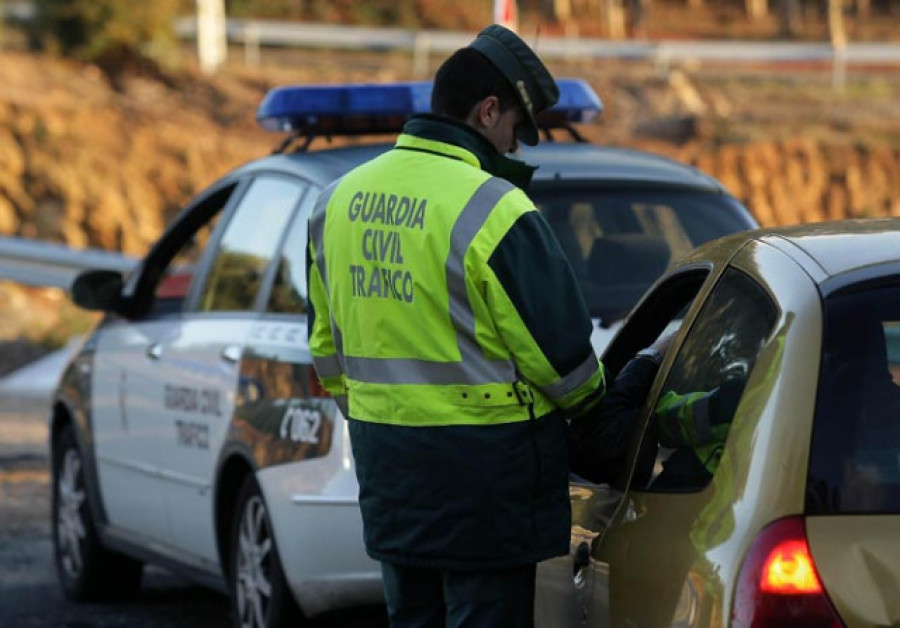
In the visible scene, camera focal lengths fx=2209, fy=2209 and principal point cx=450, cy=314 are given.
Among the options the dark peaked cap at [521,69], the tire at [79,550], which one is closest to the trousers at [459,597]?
the dark peaked cap at [521,69]

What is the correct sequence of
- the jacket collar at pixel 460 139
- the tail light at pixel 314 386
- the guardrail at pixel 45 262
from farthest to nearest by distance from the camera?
the guardrail at pixel 45 262, the tail light at pixel 314 386, the jacket collar at pixel 460 139

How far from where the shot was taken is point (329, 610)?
622 centimetres

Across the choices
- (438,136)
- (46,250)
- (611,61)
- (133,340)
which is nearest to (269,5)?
(611,61)

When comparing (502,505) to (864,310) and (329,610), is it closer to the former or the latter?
(864,310)

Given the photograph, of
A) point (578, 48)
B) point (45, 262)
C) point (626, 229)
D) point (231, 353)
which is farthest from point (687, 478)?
point (578, 48)

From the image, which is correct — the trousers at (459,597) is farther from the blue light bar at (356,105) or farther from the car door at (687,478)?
the blue light bar at (356,105)

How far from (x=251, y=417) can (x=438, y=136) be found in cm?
227

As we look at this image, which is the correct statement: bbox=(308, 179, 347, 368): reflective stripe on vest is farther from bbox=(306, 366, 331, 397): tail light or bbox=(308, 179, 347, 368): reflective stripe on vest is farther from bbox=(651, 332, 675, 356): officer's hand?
bbox=(306, 366, 331, 397): tail light

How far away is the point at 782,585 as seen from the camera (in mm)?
3357

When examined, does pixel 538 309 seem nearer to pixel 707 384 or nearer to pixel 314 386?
pixel 707 384

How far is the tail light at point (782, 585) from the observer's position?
3.32 metres

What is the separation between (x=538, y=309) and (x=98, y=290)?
3.95 metres

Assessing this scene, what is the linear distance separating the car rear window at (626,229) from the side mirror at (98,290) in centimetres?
197

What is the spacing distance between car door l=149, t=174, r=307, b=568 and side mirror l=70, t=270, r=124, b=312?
410mm
